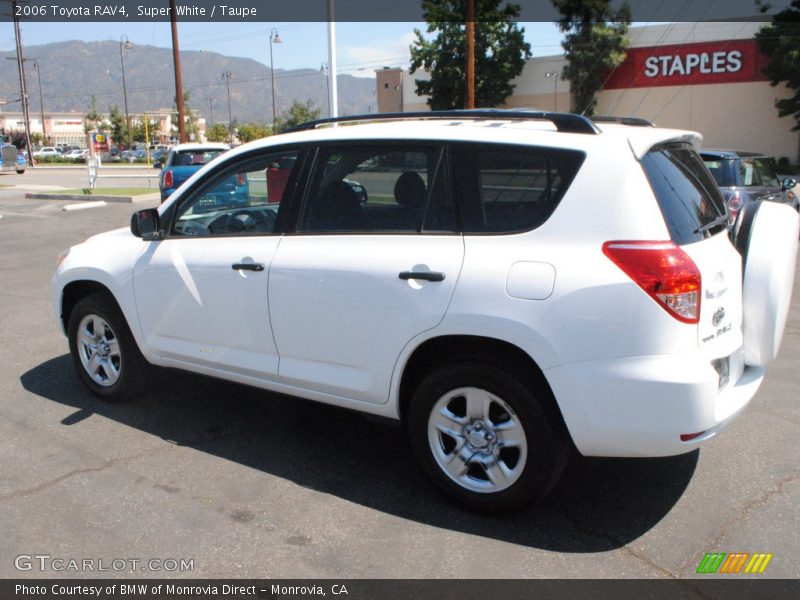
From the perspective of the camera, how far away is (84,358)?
16.9 ft

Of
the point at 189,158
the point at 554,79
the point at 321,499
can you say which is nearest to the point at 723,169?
the point at 321,499

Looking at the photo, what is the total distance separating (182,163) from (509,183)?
48.5ft

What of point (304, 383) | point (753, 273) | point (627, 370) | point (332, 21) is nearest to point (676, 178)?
point (753, 273)

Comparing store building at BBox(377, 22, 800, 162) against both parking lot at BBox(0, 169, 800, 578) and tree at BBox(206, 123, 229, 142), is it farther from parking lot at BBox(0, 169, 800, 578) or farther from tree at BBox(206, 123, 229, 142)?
tree at BBox(206, 123, 229, 142)

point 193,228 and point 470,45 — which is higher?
point 470,45

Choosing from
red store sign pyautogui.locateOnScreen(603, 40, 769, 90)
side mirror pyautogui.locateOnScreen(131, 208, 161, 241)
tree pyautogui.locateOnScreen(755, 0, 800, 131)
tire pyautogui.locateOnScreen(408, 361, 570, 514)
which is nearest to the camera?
tire pyautogui.locateOnScreen(408, 361, 570, 514)

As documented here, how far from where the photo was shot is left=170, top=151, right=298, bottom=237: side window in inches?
166

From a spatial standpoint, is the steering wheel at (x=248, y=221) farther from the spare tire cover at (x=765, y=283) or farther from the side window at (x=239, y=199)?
the spare tire cover at (x=765, y=283)

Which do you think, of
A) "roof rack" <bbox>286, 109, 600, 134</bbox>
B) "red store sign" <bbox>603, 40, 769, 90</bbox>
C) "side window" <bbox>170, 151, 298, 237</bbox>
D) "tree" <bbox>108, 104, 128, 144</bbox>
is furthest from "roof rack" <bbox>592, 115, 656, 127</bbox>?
"tree" <bbox>108, 104, 128, 144</bbox>

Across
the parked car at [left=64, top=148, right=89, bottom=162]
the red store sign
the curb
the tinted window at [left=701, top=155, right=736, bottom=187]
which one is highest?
the red store sign

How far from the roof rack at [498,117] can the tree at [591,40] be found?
115ft

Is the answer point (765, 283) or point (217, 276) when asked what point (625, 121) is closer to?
point (765, 283)

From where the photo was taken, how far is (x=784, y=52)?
3322 centimetres

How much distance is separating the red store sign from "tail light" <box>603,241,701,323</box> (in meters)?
37.5
